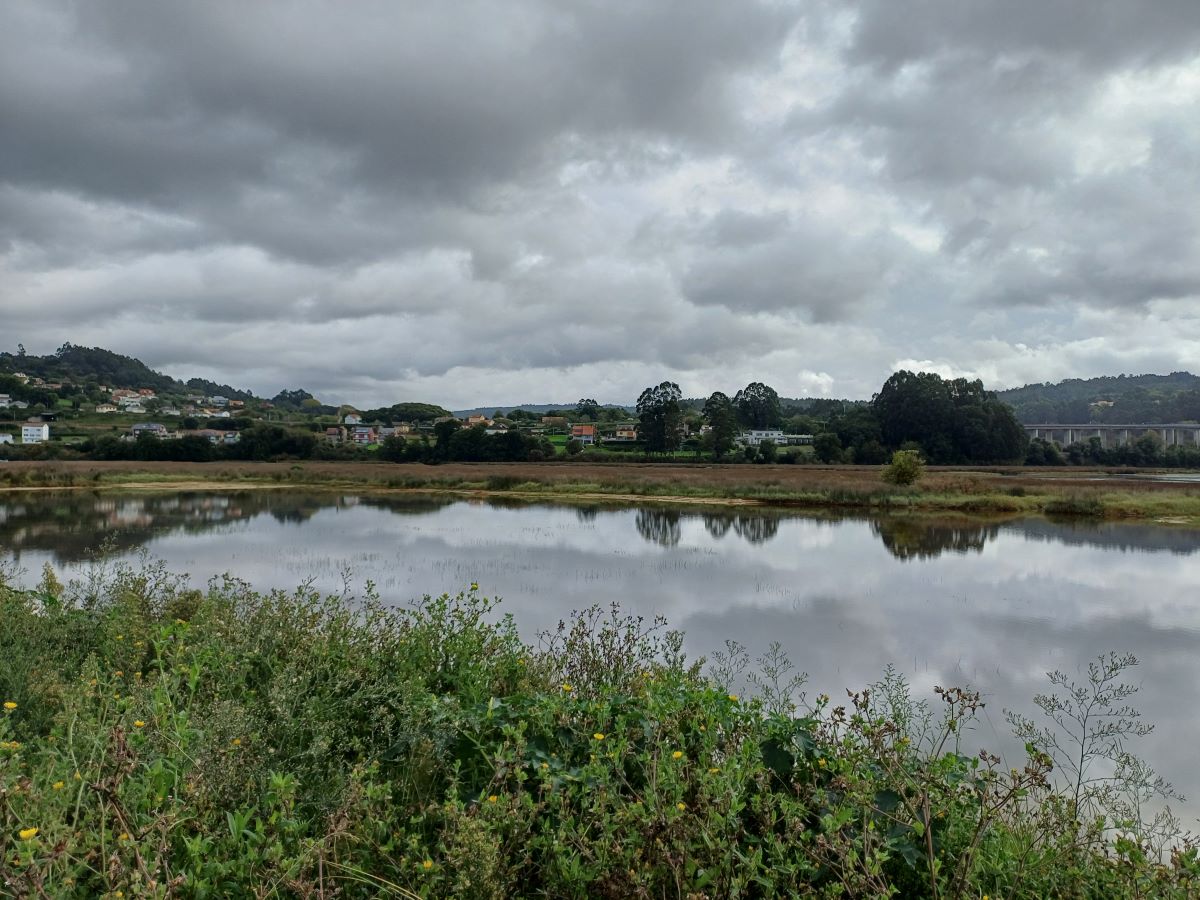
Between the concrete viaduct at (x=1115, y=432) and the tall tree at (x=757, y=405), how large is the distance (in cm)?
3194

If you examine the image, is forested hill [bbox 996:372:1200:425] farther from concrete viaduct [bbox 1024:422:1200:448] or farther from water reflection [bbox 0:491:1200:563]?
water reflection [bbox 0:491:1200:563]

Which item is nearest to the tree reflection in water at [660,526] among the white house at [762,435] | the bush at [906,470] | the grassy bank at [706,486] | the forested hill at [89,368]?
the grassy bank at [706,486]

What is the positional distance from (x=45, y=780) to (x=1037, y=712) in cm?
767

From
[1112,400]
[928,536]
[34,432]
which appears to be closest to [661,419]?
[928,536]

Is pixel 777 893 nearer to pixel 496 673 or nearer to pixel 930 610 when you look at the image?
pixel 496 673

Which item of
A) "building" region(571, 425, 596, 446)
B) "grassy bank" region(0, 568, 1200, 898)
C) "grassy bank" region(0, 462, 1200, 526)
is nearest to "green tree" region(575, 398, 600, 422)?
"building" region(571, 425, 596, 446)

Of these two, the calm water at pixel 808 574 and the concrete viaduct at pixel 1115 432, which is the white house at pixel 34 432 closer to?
the calm water at pixel 808 574

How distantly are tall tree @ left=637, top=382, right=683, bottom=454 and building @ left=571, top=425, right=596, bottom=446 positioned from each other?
327 inches

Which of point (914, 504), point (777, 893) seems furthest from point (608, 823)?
point (914, 504)

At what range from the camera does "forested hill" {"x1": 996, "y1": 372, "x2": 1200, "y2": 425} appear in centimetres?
12175

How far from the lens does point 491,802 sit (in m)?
2.69

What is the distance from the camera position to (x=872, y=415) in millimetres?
71938

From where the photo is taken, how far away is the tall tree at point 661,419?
73.3m

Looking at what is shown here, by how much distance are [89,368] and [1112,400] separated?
227455mm
